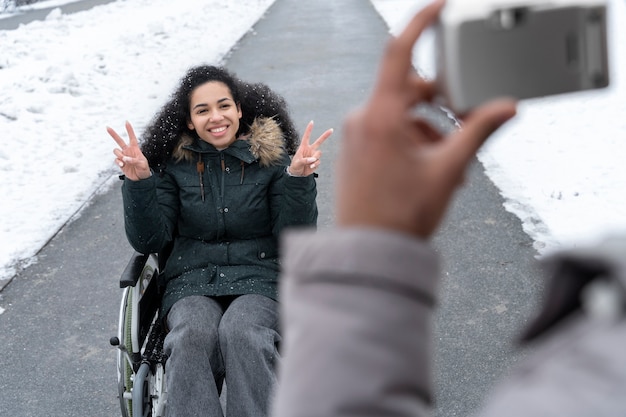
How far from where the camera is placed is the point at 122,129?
8.55m

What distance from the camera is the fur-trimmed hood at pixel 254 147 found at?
3373 mm

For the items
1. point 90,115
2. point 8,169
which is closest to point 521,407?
point 8,169

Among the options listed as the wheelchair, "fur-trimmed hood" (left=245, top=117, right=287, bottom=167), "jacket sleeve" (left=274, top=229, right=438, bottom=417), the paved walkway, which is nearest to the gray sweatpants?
the wheelchair

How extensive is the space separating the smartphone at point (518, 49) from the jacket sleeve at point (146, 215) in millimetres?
2306

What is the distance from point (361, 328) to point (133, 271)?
2400 millimetres

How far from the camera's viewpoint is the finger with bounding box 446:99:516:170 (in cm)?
88

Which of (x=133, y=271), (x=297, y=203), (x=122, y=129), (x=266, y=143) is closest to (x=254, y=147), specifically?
(x=266, y=143)

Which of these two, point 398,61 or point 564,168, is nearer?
point 398,61

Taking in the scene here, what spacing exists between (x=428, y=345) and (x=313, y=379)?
133 millimetres

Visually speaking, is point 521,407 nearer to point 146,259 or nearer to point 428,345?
point 428,345

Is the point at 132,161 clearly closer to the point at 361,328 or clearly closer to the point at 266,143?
the point at 266,143

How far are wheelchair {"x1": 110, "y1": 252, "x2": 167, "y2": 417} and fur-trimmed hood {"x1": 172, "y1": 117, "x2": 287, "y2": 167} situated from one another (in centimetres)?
49

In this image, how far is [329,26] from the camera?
16.8 m

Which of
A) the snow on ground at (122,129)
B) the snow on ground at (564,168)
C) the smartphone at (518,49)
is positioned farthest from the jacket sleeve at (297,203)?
the smartphone at (518,49)
